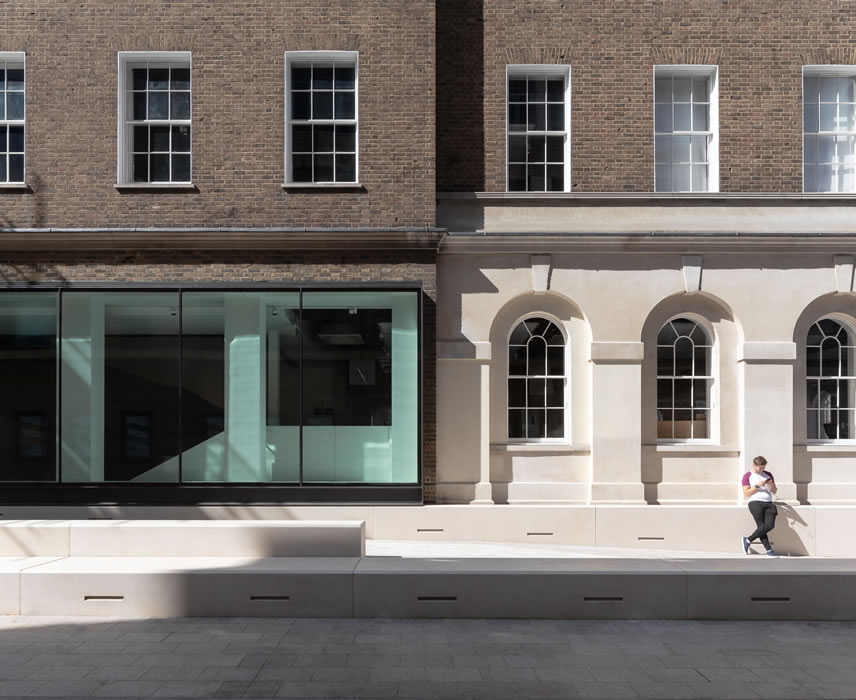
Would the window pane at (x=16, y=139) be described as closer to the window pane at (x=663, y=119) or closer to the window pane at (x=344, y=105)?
the window pane at (x=344, y=105)

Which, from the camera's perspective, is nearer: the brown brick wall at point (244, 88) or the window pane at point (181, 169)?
the brown brick wall at point (244, 88)

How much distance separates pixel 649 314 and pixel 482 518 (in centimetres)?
474

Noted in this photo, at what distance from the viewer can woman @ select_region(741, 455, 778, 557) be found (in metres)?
12.4

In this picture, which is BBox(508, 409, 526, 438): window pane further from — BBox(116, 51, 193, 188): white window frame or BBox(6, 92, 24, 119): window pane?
BBox(6, 92, 24, 119): window pane

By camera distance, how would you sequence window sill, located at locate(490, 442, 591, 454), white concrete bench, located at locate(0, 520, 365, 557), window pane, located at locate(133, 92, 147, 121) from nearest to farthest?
1. white concrete bench, located at locate(0, 520, 365, 557)
2. window sill, located at locate(490, 442, 591, 454)
3. window pane, located at locate(133, 92, 147, 121)

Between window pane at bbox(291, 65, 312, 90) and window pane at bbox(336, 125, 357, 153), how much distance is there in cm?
96

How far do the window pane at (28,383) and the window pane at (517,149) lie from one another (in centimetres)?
864

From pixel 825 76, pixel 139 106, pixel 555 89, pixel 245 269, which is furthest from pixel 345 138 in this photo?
pixel 825 76

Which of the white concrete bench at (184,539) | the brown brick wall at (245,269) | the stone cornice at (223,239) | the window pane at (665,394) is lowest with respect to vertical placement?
the white concrete bench at (184,539)

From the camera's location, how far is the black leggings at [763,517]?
12.4 metres

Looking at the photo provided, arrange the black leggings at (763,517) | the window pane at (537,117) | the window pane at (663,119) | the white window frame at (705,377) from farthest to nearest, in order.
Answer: the window pane at (663,119) < the window pane at (537,117) < the white window frame at (705,377) < the black leggings at (763,517)

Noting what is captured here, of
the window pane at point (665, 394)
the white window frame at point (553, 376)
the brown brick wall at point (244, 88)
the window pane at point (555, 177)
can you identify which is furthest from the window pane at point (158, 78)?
the window pane at point (665, 394)

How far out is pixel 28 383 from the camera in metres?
13.4

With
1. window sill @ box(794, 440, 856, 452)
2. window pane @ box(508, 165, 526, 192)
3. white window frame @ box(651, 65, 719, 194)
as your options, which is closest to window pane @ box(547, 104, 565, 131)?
window pane @ box(508, 165, 526, 192)
